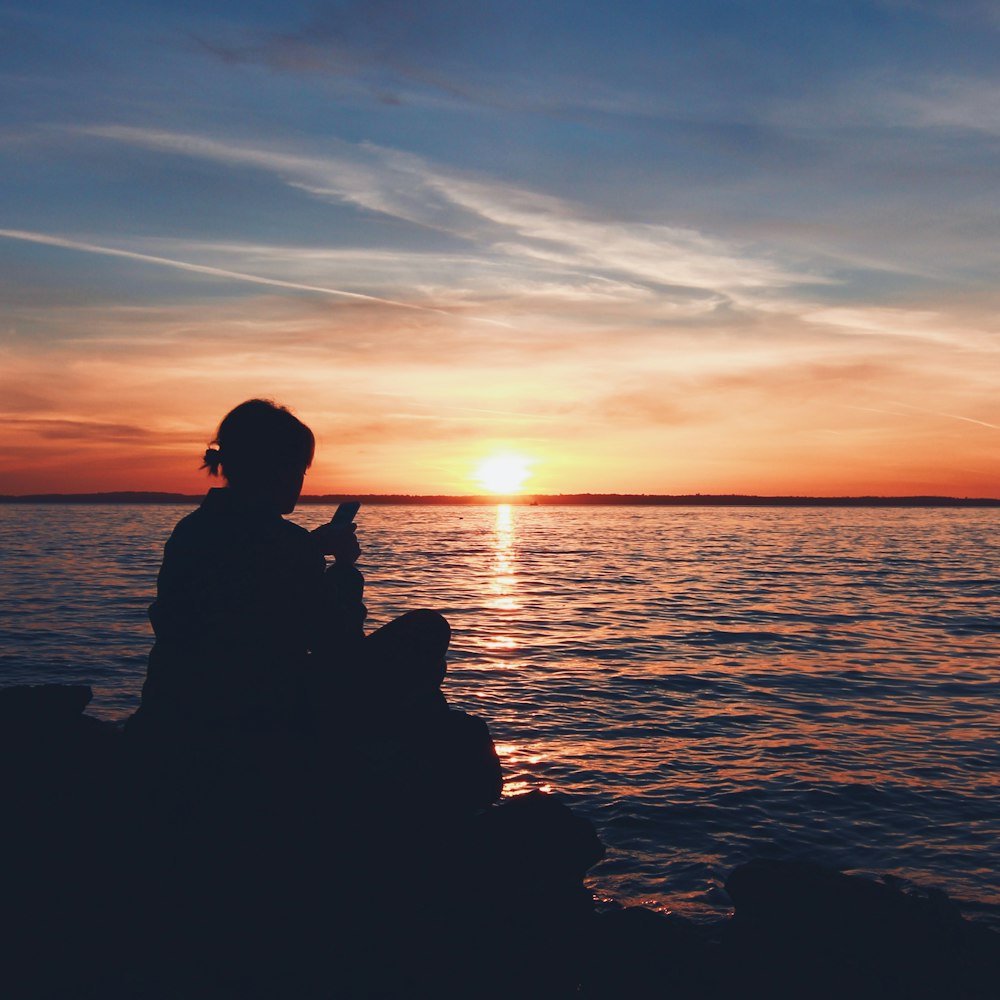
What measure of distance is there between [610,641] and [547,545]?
57.9 meters

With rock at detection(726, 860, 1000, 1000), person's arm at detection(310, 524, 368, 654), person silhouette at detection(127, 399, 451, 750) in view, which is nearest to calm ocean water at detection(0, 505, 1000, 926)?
rock at detection(726, 860, 1000, 1000)

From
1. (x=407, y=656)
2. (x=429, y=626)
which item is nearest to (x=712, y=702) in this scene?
(x=429, y=626)

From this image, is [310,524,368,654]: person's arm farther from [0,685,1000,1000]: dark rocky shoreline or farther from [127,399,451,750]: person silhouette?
[0,685,1000,1000]: dark rocky shoreline

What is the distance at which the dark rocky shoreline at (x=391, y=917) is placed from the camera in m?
5.28

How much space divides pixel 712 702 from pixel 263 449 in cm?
1395

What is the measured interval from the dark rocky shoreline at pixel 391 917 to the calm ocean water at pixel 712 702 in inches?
70.1

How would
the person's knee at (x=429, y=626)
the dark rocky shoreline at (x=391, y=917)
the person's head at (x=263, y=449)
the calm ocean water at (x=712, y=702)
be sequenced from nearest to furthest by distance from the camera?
the person's head at (x=263, y=449) → the dark rocky shoreline at (x=391, y=917) → the person's knee at (x=429, y=626) → the calm ocean water at (x=712, y=702)

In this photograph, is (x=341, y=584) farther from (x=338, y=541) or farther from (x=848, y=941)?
(x=848, y=941)

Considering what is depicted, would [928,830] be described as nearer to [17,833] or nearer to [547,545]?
[17,833]

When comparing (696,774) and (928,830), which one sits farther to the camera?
(696,774)

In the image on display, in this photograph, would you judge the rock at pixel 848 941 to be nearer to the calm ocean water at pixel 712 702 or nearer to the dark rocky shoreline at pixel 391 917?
the dark rocky shoreline at pixel 391 917

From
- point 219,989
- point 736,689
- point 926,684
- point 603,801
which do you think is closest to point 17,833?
point 219,989

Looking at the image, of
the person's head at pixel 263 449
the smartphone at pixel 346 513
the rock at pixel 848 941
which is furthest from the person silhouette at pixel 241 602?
the rock at pixel 848 941

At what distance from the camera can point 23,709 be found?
9.81 m
